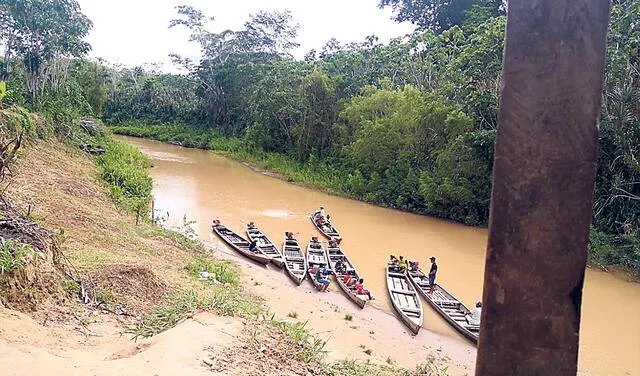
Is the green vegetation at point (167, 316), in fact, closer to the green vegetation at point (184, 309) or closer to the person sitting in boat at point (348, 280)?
the green vegetation at point (184, 309)

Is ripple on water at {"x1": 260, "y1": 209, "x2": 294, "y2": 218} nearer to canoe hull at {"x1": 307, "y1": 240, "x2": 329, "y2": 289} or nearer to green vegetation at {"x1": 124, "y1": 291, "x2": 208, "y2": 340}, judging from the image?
canoe hull at {"x1": 307, "y1": 240, "x2": 329, "y2": 289}

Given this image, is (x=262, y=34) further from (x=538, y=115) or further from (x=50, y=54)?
(x=538, y=115)

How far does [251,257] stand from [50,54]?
14123 mm

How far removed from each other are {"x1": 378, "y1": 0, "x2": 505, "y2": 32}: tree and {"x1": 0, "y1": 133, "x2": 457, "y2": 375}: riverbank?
19989mm

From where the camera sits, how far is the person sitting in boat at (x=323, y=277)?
31.1 ft

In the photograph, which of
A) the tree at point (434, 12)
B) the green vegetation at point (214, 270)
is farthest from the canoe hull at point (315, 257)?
the tree at point (434, 12)

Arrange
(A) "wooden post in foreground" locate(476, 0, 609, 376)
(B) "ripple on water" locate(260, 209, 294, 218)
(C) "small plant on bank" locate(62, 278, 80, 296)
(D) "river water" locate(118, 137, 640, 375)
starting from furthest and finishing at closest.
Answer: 1. (B) "ripple on water" locate(260, 209, 294, 218)
2. (D) "river water" locate(118, 137, 640, 375)
3. (C) "small plant on bank" locate(62, 278, 80, 296)
4. (A) "wooden post in foreground" locate(476, 0, 609, 376)

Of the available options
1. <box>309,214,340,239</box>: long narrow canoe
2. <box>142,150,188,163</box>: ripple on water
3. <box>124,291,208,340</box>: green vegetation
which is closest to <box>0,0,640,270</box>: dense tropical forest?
<box>124,291,208,340</box>: green vegetation

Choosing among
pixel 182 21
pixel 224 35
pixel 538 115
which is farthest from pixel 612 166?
pixel 182 21

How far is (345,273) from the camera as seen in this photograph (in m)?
10.4

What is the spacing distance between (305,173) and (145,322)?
17971 mm

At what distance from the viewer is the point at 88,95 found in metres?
27.7

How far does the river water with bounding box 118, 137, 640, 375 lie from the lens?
27.7 feet

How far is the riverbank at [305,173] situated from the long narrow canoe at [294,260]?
6.70 meters
